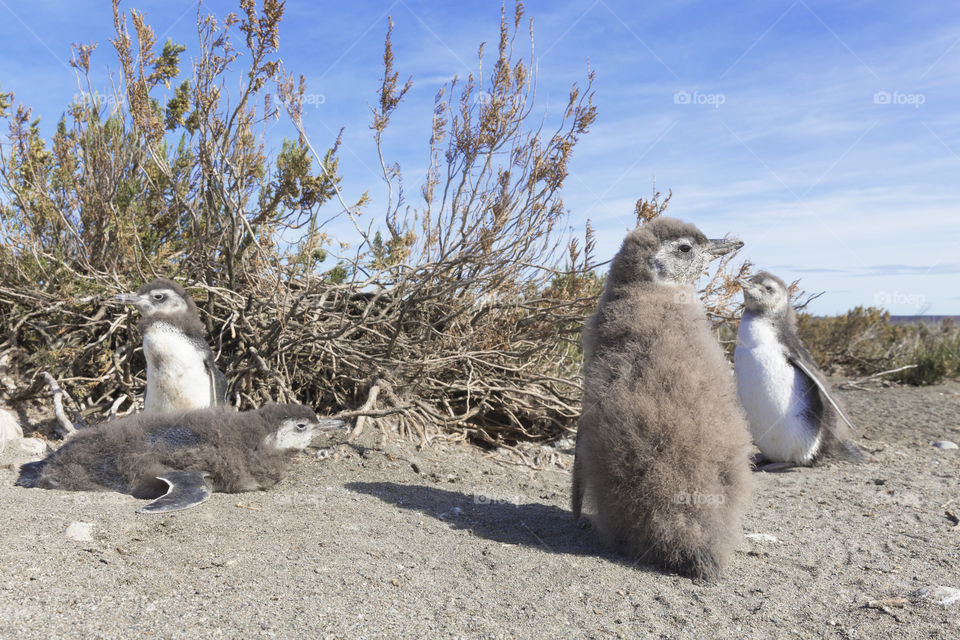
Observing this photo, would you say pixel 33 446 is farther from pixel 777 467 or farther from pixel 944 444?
pixel 944 444

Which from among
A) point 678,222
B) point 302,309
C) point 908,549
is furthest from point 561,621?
point 302,309

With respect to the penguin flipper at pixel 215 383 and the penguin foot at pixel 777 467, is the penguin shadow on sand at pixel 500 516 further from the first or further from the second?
the penguin foot at pixel 777 467

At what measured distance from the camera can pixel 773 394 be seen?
241 inches

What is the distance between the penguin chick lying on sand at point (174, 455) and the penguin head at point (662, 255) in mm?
2214

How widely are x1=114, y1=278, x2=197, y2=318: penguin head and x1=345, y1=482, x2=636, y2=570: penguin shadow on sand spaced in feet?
6.55

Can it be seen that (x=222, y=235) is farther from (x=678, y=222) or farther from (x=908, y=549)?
(x=908, y=549)

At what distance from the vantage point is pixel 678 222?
Result: 11.6ft

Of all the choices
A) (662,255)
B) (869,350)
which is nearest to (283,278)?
(662,255)

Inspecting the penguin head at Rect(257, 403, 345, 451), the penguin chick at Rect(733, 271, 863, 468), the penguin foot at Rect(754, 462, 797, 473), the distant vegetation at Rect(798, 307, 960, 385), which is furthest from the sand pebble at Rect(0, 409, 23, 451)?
the distant vegetation at Rect(798, 307, 960, 385)

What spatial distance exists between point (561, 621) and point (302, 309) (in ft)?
11.9

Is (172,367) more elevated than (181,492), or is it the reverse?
(172,367)

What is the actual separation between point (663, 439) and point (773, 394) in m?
3.55

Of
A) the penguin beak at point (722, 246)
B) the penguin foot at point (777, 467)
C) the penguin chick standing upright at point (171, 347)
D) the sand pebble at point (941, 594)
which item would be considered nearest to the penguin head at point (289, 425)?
the penguin chick standing upright at point (171, 347)

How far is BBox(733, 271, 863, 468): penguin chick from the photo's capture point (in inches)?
242
